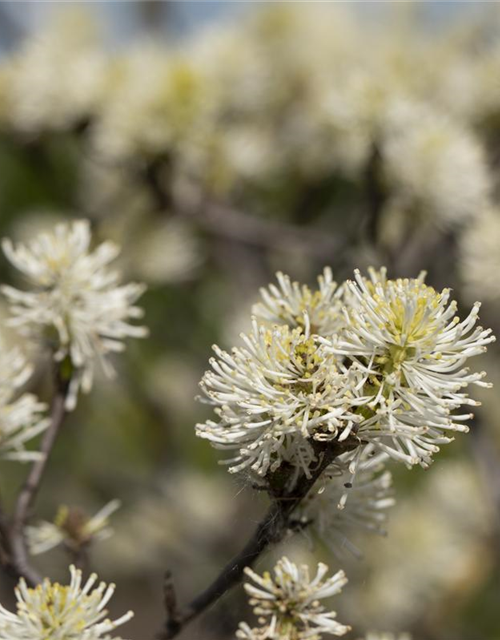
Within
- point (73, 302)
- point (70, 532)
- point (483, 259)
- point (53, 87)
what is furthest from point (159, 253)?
point (70, 532)

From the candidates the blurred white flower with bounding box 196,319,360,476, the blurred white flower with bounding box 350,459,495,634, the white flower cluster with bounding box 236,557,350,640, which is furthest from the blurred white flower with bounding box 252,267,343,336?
the blurred white flower with bounding box 350,459,495,634

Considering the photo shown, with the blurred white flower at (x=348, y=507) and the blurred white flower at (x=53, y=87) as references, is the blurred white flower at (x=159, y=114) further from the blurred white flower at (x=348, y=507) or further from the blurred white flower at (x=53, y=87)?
the blurred white flower at (x=348, y=507)

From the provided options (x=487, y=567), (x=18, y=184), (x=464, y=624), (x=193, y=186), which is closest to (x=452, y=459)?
(x=487, y=567)

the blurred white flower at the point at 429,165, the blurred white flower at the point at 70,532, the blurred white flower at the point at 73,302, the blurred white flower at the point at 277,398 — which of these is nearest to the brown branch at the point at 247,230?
the blurred white flower at the point at 429,165

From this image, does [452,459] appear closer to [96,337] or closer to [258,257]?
[258,257]

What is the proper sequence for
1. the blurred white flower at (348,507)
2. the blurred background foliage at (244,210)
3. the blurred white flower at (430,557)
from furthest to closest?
the blurred white flower at (430,557), the blurred background foliage at (244,210), the blurred white flower at (348,507)

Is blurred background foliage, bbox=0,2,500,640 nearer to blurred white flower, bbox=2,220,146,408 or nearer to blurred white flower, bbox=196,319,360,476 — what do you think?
blurred white flower, bbox=196,319,360,476
